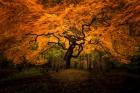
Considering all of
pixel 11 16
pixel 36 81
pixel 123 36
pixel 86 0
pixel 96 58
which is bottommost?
pixel 36 81

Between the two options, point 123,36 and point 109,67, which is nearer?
point 123,36

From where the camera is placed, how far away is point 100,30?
10.3 meters

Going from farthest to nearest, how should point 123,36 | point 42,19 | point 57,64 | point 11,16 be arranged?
point 57,64
point 123,36
point 11,16
point 42,19

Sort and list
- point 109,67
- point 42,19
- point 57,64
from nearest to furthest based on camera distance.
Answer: point 42,19 < point 57,64 < point 109,67

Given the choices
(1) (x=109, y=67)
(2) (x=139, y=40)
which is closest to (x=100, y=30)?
(2) (x=139, y=40)

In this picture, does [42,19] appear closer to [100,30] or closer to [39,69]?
[100,30]

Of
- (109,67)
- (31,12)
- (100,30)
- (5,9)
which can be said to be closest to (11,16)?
(5,9)

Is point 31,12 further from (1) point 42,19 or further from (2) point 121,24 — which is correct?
(2) point 121,24

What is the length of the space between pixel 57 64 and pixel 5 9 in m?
6.60

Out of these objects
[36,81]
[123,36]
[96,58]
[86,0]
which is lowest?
[36,81]

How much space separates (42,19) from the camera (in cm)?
916

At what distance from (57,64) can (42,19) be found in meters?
6.62

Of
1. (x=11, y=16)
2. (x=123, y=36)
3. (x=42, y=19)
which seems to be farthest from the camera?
(x=123, y=36)

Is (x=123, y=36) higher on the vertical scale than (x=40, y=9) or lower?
lower
